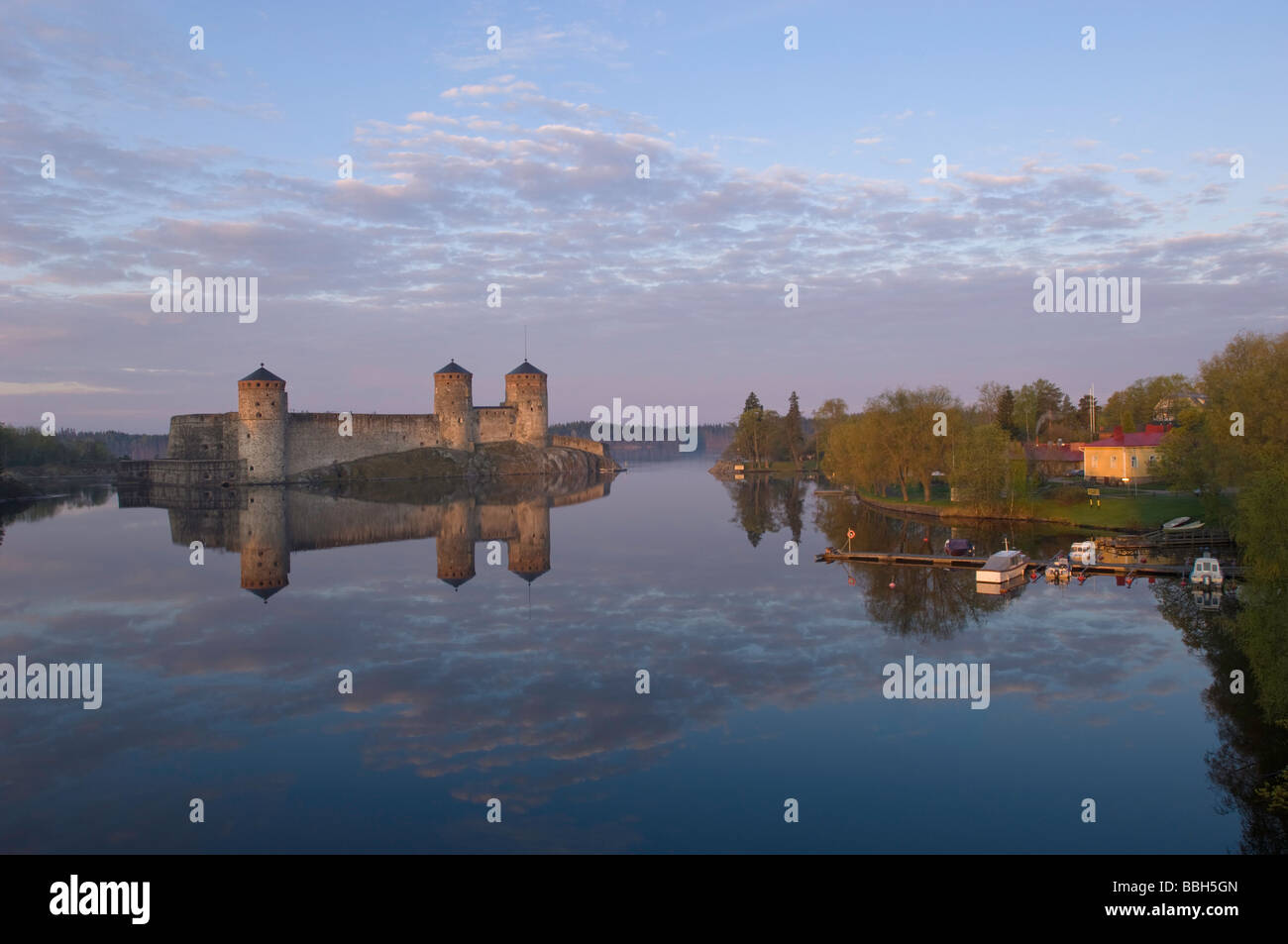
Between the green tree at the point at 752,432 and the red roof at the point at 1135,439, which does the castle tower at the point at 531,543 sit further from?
the green tree at the point at 752,432

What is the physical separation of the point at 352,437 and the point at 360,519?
141 feet

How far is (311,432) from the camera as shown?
274 feet

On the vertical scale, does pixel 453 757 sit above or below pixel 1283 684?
below

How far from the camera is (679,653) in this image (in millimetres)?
18234

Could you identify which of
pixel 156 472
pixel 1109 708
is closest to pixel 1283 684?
pixel 1109 708

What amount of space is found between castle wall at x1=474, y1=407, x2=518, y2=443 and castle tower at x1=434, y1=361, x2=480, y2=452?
6.68ft

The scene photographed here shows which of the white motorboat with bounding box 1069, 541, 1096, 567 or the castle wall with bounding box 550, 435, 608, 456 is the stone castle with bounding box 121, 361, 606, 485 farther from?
the white motorboat with bounding box 1069, 541, 1096, 567

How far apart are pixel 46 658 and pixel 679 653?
44.7 ft

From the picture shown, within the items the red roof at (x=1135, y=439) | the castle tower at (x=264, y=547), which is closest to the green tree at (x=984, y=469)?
the red roof at (x=1135, y=439)

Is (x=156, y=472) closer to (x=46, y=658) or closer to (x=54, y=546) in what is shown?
(x=54, y=546)

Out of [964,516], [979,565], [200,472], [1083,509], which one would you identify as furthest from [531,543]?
[200,472]

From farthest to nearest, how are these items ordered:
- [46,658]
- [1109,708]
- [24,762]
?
1. [46,658]
2. [1109,708]
3. [24,762]

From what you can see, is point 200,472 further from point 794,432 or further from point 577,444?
point 794,432

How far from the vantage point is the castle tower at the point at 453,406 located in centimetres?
9344
